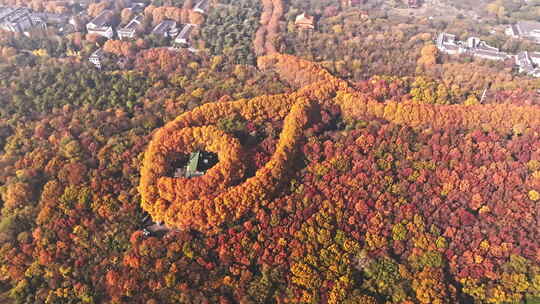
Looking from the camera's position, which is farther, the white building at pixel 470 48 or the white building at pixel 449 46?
the white building at pixel 449 46

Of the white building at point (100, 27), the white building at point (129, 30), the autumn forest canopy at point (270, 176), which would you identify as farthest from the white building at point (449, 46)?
the white building at point (100, 27)

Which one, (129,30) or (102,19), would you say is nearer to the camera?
(129,30)

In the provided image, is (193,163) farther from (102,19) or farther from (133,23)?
(102,19)

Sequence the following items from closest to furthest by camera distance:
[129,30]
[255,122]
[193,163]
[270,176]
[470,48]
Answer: [270,176] < [193,163] < [255,122] < [470,48] < [129,30]

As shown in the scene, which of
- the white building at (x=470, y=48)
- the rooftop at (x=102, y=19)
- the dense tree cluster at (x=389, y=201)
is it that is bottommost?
the dense tree cluster at (x=389, y=201)

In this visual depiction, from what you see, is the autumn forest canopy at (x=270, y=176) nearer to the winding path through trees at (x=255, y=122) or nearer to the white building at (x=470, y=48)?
the winding path through trees at (x=255, y=122)

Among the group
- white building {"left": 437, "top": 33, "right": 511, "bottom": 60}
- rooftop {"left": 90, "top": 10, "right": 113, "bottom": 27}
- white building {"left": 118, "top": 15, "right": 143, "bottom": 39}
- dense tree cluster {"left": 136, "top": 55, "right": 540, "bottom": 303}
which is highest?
rooftop {"left": 90, "top": 10, "right": 113, "bottom": 27}

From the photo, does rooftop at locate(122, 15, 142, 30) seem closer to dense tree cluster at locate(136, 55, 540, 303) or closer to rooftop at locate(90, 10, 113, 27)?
rooftop at locate(90, 10, 113, 27)

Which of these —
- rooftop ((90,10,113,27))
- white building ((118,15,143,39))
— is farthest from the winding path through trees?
rooftop ((90,10,113,27))

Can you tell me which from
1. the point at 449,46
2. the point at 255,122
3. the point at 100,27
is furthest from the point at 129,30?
the point at 449,46

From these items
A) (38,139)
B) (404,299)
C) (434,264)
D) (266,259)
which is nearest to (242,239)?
(266,259)
